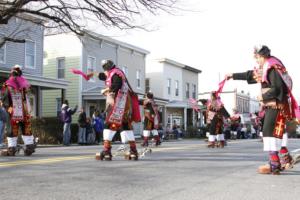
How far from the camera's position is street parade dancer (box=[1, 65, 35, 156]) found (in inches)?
427

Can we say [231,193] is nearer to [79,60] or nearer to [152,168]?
[152,168]

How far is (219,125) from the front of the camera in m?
16.8

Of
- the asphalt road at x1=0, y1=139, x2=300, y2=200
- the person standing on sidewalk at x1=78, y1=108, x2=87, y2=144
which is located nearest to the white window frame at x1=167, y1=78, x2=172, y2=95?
the person standing on sidewalk at x1=78, y1=108, x2=87, y2=144

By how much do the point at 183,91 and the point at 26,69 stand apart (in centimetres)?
2271

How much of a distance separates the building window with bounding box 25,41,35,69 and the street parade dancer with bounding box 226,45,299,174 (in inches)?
883

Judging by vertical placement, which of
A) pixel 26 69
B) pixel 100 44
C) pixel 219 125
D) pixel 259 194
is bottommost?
pixel 259 194

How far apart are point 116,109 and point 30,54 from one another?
2034cm

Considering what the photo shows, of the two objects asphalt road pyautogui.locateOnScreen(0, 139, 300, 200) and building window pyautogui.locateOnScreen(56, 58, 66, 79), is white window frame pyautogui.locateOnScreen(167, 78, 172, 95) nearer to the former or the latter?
building window pyautogui.locateOnScreen(56, 58, 66, 79)

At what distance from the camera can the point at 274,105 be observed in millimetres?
7391

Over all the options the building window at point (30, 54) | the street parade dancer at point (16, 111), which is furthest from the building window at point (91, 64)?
the street parade dancer at point (16, 111)

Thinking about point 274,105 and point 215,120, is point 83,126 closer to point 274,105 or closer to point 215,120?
point 215,120

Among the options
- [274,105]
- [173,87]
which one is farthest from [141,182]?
[173,87]

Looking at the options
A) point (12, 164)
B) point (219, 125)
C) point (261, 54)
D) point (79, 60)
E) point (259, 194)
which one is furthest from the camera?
point (79, 60)

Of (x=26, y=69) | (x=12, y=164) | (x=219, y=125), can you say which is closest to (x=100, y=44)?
(x=26, y=69)
